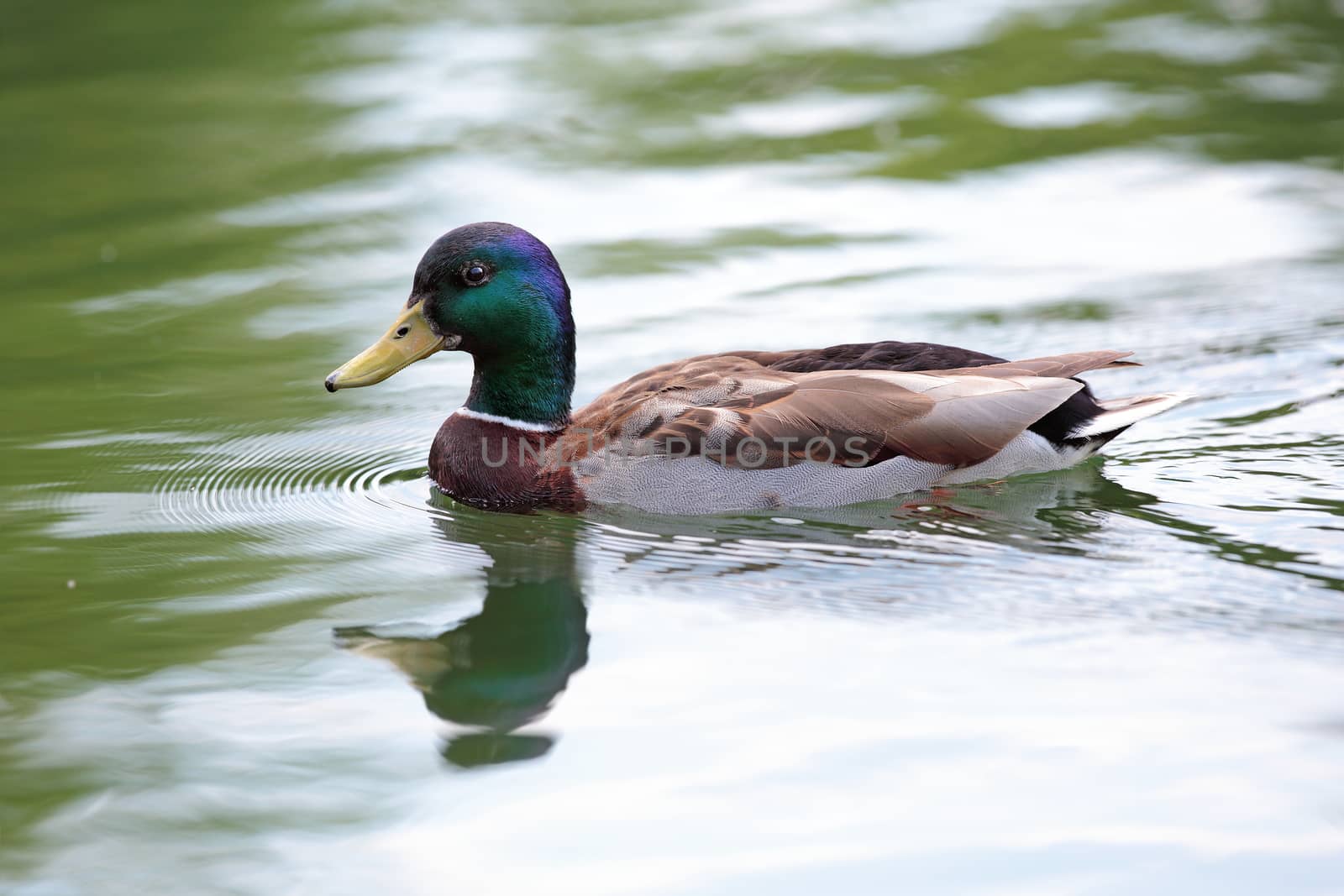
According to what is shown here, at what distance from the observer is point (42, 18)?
1589cm

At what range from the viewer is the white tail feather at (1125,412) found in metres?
7.35

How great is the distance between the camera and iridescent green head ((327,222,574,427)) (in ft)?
24.1

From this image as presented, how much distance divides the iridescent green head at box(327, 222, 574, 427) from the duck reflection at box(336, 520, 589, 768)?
0.87 metres

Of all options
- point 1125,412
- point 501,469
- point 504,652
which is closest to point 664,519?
point 501,469

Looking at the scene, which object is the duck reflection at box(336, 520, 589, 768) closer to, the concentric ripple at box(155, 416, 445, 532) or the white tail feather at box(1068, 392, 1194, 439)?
the concentric ripple at box(155, 416, 445, 532)

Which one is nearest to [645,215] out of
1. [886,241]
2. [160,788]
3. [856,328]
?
[886,241]

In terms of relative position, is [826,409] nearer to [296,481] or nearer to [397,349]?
[397,349]

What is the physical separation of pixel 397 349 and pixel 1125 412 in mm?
3303

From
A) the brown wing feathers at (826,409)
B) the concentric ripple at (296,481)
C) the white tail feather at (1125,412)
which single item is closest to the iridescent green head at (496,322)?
the brown wing feathers at (826,409)

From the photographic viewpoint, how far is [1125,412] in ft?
24.3

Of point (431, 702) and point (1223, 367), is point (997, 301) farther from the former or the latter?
point (431, 702)

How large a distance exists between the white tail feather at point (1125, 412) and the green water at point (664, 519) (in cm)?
26

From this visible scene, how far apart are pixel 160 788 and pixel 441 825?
3.17 feet

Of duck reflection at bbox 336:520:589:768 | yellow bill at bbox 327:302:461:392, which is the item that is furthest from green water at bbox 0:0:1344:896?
yellow bill at bbox 327:302:461:392
